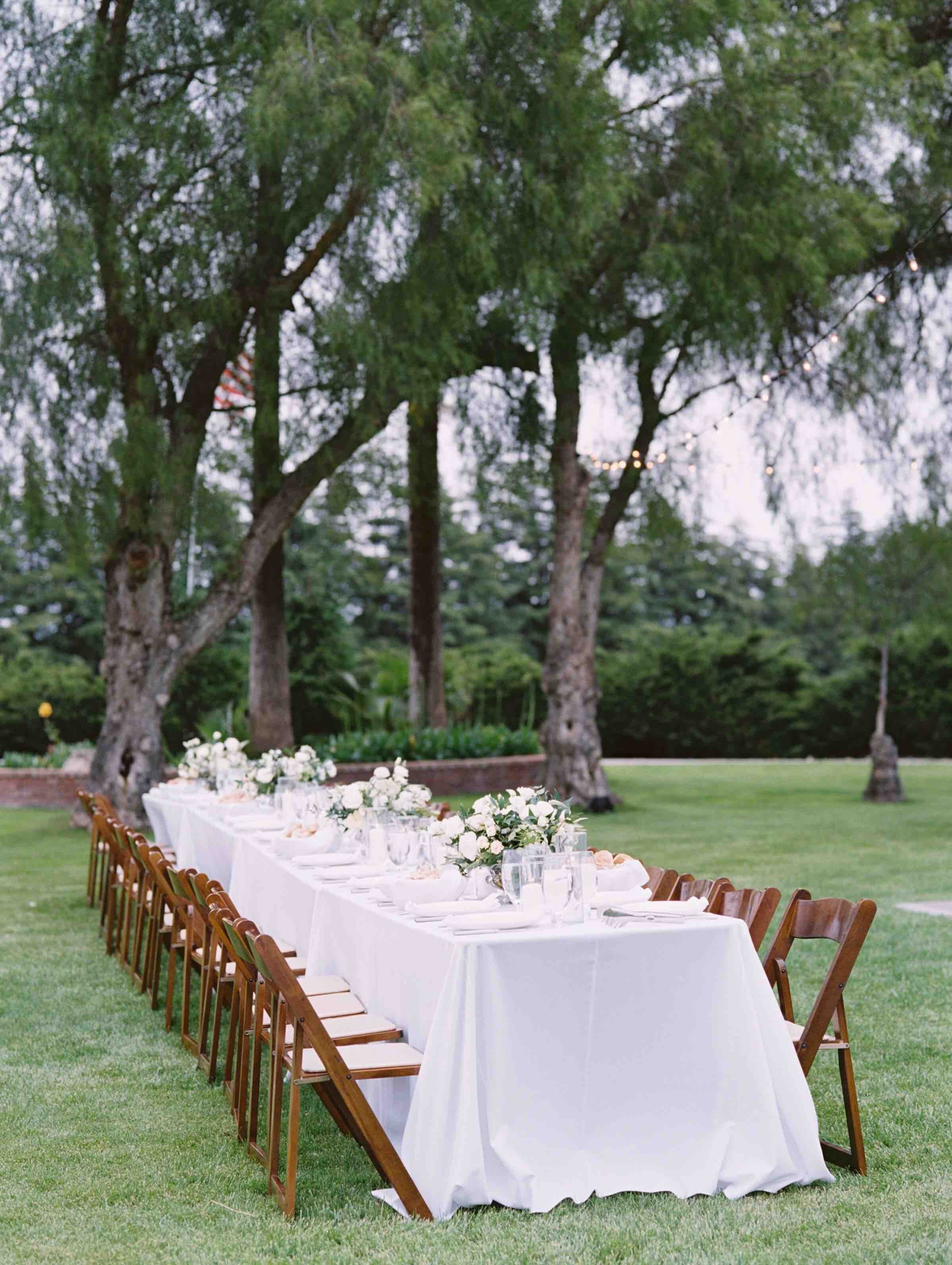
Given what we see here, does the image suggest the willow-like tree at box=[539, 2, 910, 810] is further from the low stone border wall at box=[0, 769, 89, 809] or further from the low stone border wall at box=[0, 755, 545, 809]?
the low stone border wall at box=[0, 769, 89, 809]

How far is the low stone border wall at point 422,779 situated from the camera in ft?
64.3

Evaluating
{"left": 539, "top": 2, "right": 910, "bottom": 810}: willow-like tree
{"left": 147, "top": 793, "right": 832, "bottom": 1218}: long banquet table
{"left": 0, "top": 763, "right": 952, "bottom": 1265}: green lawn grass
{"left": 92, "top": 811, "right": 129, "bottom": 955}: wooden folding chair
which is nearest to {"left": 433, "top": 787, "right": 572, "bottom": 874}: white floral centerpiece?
{"left": 147, "top": 793, "right": 832, "bottom": 1218}: long banquet table

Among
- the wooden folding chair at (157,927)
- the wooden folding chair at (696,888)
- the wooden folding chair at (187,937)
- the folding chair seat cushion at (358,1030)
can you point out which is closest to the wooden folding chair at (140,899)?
the wooden folding chair at (157,927)

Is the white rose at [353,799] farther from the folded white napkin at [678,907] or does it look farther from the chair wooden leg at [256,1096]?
the folded white napkin at [678,907]

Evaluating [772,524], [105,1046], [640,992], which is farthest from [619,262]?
[640,992]

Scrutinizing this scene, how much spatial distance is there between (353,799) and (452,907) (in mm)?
1906

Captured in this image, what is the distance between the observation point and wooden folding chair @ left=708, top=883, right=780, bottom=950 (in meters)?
4.78

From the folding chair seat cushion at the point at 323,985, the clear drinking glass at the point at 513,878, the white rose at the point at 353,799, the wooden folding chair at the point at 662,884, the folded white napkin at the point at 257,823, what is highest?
the white rose at the point at 353,799

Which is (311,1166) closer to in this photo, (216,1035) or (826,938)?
(216,1035)

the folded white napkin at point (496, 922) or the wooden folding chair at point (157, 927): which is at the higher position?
the folded white napkin at point (496, 922)

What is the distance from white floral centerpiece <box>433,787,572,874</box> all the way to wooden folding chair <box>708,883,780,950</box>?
2.05ft

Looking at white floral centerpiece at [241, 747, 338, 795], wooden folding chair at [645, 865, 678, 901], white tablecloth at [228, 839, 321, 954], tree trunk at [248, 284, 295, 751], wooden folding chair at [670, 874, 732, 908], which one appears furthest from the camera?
tree trunk at [248, 284, 295, 751]

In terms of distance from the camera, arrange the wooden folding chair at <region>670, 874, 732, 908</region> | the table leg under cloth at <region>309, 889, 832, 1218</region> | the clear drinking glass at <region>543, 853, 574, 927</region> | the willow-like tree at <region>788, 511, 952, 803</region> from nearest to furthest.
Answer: the table leg under cloth at <region>309, 889, 832, 1218</region>
the clear drinking glass at <region>543, 853, 574, 927</region>
the wooden folding chair at <region>670, 874, 732, 908</region>
the willow-like tree at <region>788, 511, 952, 803</region>

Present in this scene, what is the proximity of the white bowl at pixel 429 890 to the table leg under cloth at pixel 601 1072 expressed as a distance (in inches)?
15.5
